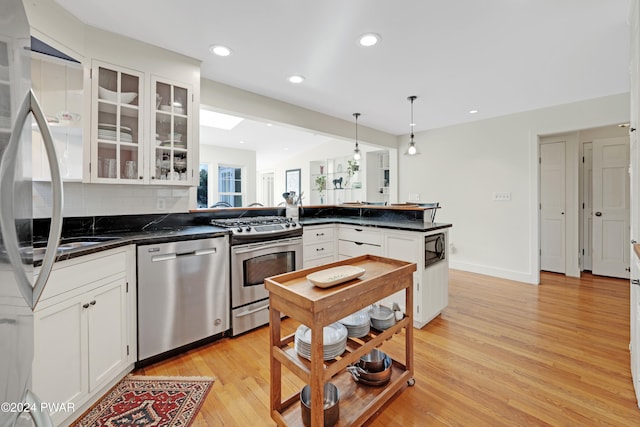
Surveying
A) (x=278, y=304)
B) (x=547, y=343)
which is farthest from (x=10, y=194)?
(x=547, y=343)

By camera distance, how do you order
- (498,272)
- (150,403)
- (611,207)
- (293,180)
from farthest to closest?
(293,180) → (498,272) → (611,207) → (150,403)

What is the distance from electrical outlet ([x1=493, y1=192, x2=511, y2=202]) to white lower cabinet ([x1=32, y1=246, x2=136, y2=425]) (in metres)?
4.76

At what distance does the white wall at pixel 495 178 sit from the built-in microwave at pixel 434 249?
201 cm

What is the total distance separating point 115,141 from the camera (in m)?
2.16

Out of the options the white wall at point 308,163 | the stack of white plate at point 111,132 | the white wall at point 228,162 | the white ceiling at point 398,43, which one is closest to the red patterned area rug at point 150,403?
the stack of white plate at point 111,132

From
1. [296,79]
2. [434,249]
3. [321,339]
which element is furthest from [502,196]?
[321,339]

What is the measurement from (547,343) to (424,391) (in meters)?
1.38

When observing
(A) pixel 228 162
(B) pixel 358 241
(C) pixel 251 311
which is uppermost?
(A) pixel 228 162

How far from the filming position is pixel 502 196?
167 inches

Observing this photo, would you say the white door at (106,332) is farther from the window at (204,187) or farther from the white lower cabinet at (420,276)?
the window at (204,187)

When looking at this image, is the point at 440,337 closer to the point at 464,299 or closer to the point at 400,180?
the point at 464,299

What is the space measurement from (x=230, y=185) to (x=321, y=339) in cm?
670

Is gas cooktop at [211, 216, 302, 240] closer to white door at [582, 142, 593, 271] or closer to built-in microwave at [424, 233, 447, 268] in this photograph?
built-in microwave at [424, 233, 447, 268]

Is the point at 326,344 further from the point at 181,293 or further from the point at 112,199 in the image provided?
the point at 112,199
